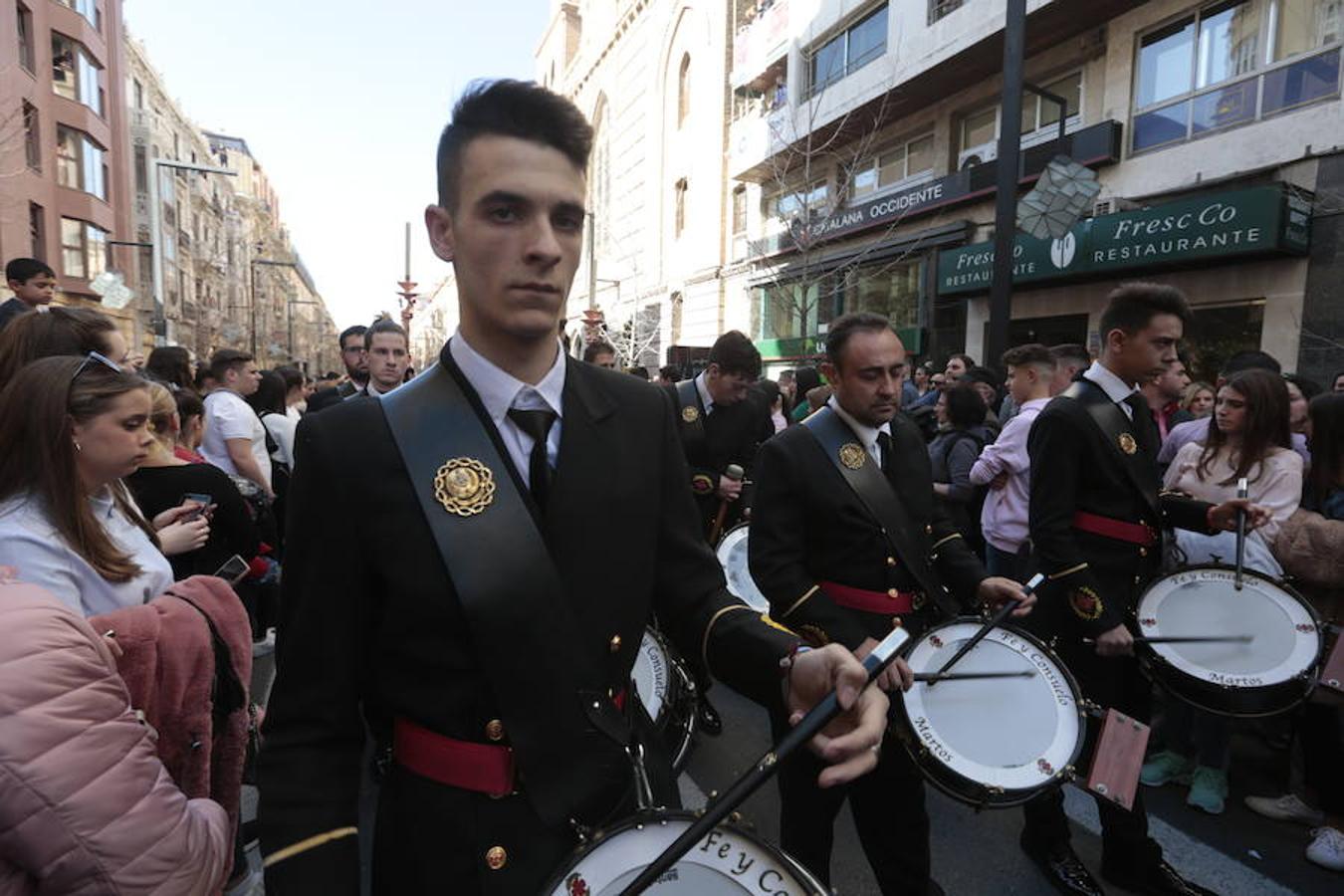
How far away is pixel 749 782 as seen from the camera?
44.7 inches

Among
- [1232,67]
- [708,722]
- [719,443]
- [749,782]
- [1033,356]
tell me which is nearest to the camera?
[749,782]

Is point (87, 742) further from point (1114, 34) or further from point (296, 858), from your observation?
point (1114, 34)

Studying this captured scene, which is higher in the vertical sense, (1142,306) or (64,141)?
(64,141)

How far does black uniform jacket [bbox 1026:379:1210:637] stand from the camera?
10.2 feet

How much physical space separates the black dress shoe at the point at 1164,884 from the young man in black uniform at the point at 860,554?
93 cm

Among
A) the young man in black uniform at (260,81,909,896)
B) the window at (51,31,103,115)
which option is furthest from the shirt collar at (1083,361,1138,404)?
the window at (51,31,103,115)

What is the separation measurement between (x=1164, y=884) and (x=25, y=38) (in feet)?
120

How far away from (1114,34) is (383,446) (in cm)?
1696

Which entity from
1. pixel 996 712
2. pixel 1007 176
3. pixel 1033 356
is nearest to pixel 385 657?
pixel 996 712

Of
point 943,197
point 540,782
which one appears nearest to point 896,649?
point 540,782

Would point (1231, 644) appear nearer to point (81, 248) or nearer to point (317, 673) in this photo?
point (317, 673)

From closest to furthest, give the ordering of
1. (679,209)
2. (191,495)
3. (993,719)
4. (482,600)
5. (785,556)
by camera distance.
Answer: (482,600) < (993,719) < (785,556) < (191,495) < (679,209)

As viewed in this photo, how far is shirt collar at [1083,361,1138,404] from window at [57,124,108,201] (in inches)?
1390

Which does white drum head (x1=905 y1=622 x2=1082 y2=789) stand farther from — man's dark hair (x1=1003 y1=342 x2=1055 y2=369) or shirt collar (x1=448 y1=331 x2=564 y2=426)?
man's dark hair (x1=1003 y1=342 x2=1055 y2=369)
